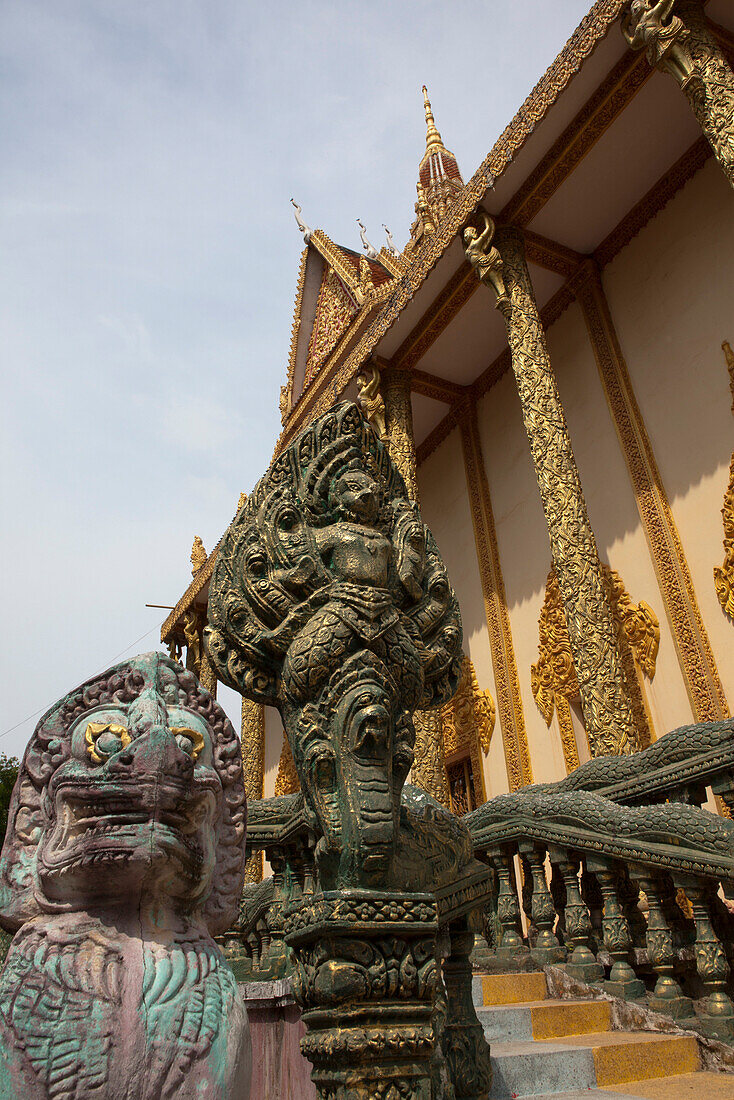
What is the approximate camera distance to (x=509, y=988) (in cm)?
296

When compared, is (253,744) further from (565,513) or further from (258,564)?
(258,564)

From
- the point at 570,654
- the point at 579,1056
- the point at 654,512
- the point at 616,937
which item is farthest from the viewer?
the point at 570,654

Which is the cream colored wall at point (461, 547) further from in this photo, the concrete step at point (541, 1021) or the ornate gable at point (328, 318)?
the concrete step at point (541, 1021)

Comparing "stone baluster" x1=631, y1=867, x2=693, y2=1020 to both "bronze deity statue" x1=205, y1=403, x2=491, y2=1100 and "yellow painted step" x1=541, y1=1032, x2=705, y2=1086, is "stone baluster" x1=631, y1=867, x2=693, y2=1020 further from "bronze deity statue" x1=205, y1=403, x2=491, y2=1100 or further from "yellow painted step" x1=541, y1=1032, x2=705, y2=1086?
"bronze deity statue" x1=205, y1=403, x2=491, y2=1100

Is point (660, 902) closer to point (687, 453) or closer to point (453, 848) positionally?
point (453, 848)

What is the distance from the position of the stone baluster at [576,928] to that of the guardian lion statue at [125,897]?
7.33 ft

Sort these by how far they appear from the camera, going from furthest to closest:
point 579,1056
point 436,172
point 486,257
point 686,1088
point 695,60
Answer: point 436,172 < point 486,257 < point 695,60 < point 579,1056 < point 686,1088

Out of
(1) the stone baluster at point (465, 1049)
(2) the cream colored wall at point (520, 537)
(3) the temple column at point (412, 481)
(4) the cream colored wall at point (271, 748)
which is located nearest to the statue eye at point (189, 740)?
(1) the stone baluster at point (465, 1049)

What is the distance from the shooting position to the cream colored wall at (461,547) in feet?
27.6

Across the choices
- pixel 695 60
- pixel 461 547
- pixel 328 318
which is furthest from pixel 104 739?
pixel 328 318

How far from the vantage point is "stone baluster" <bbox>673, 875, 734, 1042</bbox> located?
250 centimetres

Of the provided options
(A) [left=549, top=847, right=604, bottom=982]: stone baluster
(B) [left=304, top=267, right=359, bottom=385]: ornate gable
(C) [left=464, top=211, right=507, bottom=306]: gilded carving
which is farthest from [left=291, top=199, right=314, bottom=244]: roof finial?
(A) [left=549, top=847, right=604, bottom=982]: stone baluster

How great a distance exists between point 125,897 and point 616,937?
2.37 meters

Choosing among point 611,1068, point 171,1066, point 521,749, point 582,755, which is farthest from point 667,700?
point 171,1066
